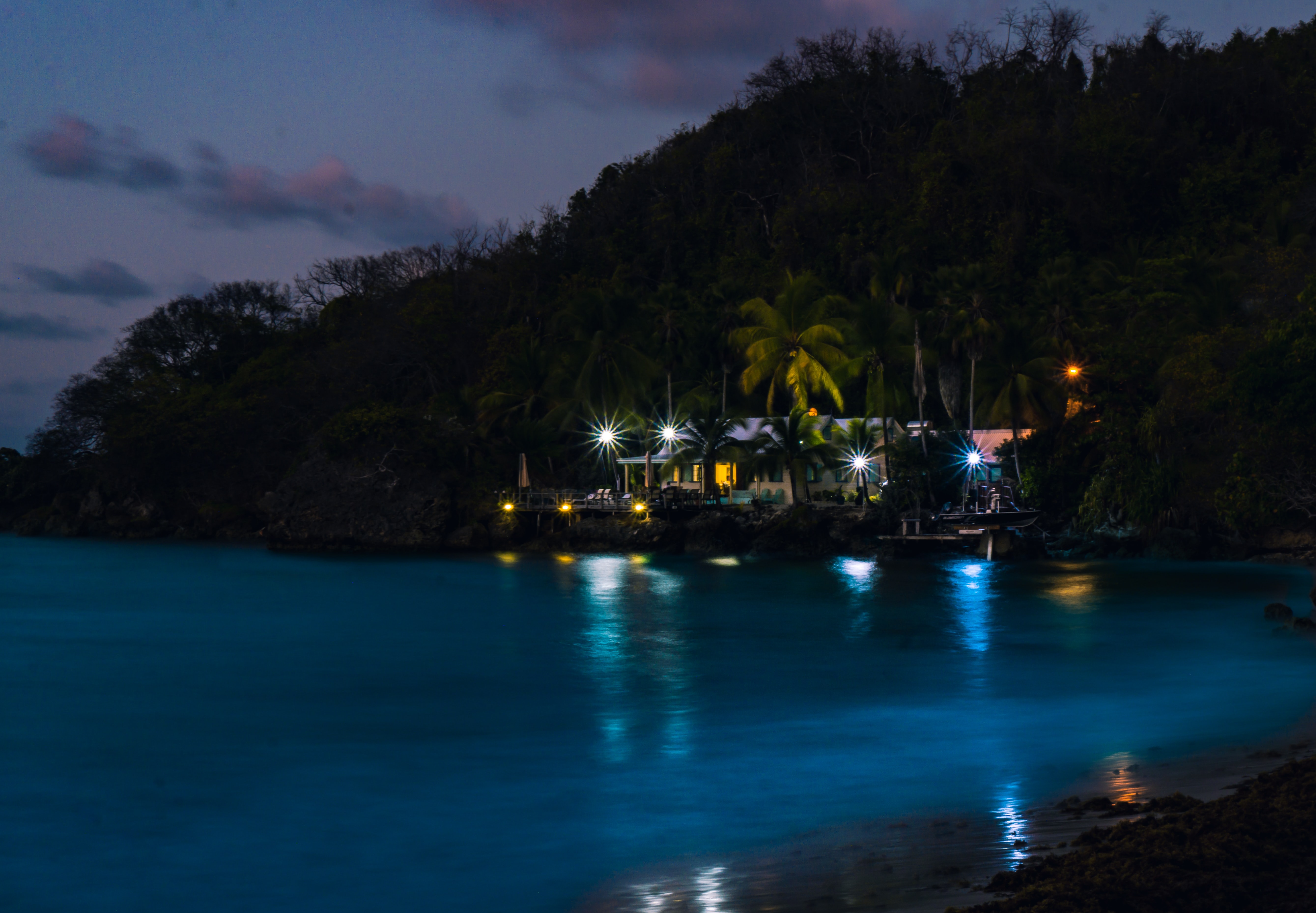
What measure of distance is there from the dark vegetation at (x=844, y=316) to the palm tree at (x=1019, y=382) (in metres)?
0.15

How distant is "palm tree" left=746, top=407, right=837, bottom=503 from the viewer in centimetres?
4659

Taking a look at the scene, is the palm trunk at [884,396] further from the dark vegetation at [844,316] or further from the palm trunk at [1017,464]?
the palm trunk at [1017,464]

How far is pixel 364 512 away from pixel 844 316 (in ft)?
85.1

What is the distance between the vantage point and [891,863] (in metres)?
8.59

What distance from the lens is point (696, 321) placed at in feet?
188

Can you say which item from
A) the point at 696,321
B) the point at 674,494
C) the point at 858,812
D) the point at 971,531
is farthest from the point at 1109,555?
the point at 858,812

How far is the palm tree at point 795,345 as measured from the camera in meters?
49.2

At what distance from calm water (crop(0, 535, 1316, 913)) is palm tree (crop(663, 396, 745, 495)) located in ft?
48.3

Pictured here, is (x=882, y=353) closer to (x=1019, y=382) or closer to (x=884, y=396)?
(x=884, y=396)

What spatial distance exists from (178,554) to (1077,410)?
43.0 m

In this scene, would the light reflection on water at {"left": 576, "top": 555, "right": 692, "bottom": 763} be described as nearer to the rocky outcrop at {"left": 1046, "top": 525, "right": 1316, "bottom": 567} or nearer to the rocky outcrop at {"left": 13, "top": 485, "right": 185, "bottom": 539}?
the rocky outcrop at {"left": 1046, "top": 525, "right": 1316, "bottom": 567}

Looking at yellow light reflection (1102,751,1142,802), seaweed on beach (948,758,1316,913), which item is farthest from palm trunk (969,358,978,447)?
seaweed on beach (948,758,1316,913)

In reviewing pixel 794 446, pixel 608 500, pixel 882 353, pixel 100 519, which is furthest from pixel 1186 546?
pixel 100 519

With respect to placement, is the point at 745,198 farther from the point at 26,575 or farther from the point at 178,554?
the point at 26,575
